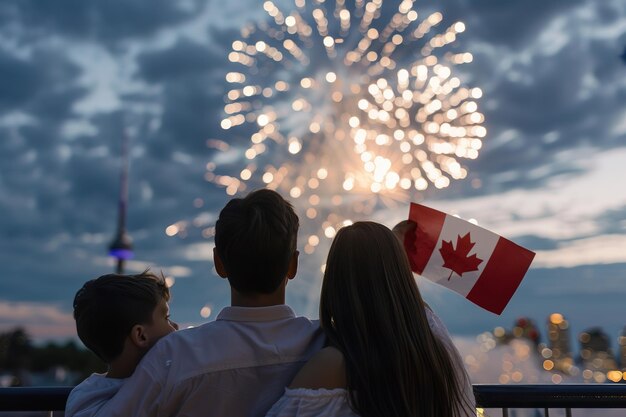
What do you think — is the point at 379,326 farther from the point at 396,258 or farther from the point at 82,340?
the point at 82,340

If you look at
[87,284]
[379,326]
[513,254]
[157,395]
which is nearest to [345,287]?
[379,326]

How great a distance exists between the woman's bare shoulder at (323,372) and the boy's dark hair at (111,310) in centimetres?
86

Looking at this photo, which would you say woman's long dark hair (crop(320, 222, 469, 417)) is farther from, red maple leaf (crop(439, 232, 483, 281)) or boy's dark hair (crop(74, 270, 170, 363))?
Result: red maple leaf (crop(439, 232, 483, 281))

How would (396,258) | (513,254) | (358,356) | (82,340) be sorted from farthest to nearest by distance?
(513,254) → (82,340) → (396,258) → (358,356)

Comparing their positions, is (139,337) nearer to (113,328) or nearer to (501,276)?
(113,328)

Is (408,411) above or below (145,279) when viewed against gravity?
below

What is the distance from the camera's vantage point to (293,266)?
313 centimetres

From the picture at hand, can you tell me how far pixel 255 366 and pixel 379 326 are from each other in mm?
577

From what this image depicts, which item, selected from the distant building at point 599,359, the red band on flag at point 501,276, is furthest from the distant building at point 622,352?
the red band on flag at point 501,276

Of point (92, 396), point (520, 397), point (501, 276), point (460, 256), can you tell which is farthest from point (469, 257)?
point (92, 396)

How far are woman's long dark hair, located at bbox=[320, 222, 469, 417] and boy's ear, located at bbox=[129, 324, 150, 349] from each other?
0.85 m

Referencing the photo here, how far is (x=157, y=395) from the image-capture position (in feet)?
9.55

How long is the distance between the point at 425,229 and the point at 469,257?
1.23ft

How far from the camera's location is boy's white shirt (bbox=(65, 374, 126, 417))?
10.3 feet
